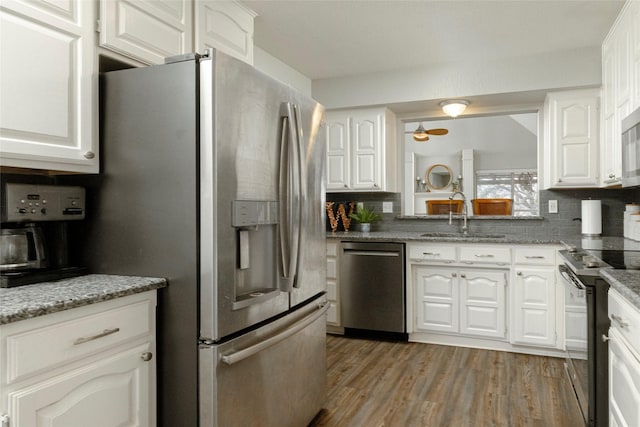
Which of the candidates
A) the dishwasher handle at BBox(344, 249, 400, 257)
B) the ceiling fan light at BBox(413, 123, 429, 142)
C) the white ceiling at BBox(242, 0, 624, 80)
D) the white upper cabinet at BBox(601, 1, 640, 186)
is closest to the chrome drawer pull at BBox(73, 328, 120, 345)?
the white ceiling at BBox(242, 0, 624, 80)

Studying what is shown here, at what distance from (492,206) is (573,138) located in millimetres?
975

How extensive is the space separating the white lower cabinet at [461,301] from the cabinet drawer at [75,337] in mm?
2601

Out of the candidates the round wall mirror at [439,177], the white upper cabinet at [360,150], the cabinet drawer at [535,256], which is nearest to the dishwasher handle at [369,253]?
the white upper cabinet at [360,150]

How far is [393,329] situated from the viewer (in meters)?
3.83

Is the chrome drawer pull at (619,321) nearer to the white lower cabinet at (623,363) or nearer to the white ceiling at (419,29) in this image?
the white lower cabinet at (623,363)

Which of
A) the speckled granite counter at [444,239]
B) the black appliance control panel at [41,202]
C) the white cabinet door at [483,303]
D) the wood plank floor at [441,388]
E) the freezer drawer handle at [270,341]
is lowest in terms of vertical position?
the wood plank floor at [441,388]

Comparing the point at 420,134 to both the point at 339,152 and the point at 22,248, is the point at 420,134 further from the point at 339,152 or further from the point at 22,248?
the point at 22,248

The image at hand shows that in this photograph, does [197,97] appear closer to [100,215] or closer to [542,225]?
[100,215]

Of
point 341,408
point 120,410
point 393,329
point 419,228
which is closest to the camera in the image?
point 120,410

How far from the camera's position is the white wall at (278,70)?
11.4ft

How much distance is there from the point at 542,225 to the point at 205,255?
11.1 ft

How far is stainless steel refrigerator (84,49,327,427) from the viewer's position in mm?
1658

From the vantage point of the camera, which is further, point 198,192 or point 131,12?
point 131,12

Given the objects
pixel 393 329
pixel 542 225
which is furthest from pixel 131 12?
pixel 542 225
